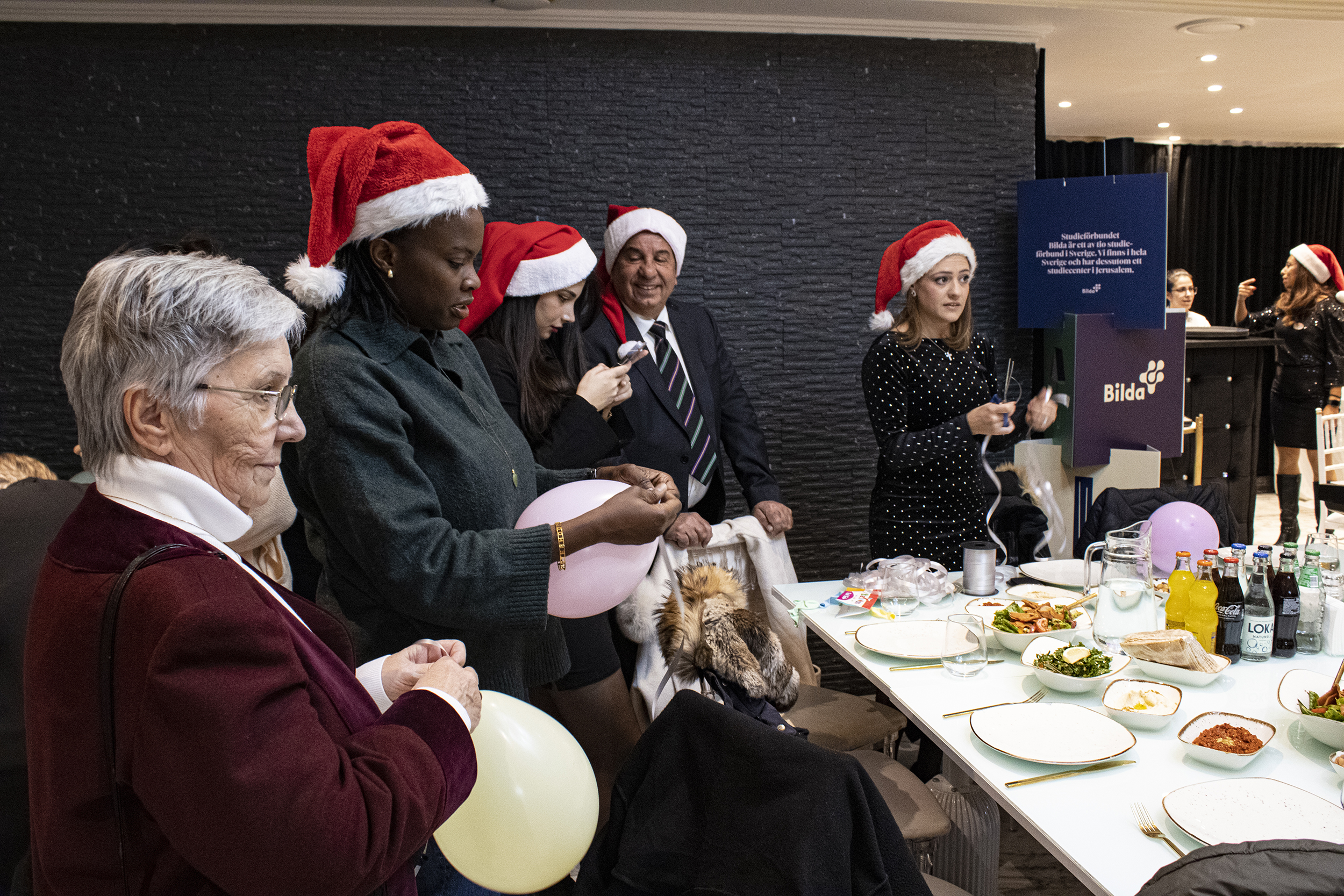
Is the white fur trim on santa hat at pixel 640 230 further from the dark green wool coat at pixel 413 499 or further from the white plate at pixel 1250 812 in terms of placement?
the white plate at pixel 1250 812

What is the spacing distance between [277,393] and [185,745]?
347 mm

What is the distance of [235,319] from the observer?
0.85 m

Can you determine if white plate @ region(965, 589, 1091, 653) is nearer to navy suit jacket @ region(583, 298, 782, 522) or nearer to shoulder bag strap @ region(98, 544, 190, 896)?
navy suit jacket @ region(583, 298, 782, 522)

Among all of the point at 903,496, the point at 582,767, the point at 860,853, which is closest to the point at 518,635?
the point at 582,767

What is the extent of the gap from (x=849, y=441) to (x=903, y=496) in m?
1.18

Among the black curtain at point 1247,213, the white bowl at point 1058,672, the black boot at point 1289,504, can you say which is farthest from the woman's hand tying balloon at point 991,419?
the black curtain at point 1247,213

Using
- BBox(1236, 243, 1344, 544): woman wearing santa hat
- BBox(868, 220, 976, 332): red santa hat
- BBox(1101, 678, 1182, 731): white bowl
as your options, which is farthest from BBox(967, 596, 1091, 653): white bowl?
BBox(1236, 243, 1344, 544): woman wearing santa hat

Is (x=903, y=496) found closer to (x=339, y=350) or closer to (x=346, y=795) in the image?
(x=339, y=350)

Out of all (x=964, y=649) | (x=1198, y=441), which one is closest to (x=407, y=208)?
(x=964, y=649)

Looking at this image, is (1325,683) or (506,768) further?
(1325,683)

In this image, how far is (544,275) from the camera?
229cm

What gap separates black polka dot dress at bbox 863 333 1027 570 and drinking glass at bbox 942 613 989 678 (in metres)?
0.86

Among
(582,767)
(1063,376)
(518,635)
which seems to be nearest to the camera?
(582,767)

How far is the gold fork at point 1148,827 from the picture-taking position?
46.3 inches
